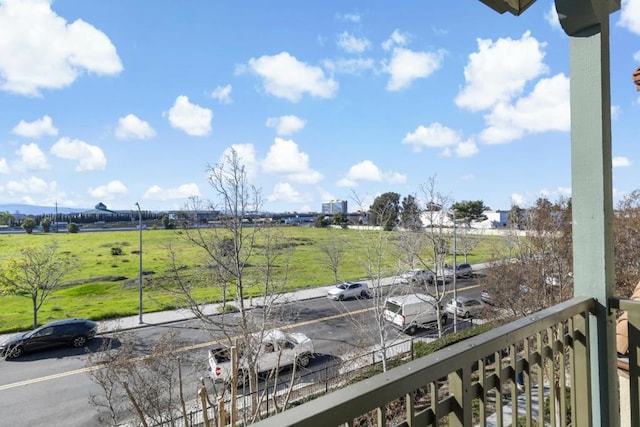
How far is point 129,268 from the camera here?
2344cm

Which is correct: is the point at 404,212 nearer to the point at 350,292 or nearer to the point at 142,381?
the point at 350,292

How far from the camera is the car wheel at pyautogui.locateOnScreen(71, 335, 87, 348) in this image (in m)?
11.9

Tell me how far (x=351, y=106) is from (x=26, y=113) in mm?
26795

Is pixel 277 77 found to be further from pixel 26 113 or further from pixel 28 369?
pixel 26 113

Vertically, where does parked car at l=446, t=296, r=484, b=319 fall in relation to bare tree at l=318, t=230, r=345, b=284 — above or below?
below

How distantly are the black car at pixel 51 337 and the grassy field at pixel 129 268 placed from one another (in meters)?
2.65

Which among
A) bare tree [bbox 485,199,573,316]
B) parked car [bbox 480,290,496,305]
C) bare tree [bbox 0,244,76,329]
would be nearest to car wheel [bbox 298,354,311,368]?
bare tree [bbox 485,199,573,316]

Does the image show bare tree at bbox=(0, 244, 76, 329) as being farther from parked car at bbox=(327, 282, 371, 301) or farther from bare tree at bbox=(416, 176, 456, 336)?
bare tree at bbox=(416, 176, 456, 336)

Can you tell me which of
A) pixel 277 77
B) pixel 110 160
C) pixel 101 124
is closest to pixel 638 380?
pixel 277 77

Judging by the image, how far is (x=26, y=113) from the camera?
90.2 feet

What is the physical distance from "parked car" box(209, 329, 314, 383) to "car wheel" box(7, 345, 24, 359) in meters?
6.98

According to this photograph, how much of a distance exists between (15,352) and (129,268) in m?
12.7

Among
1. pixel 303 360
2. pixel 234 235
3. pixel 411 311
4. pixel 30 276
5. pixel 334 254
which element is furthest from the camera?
pixel 334 254

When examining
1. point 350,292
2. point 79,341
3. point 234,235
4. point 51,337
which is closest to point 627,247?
point 350,292
